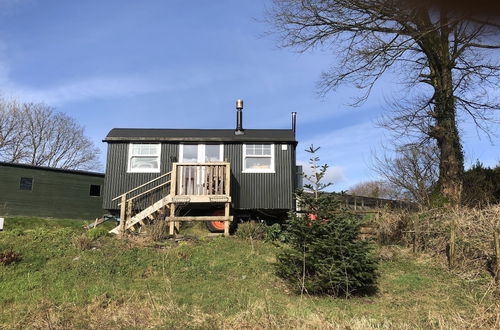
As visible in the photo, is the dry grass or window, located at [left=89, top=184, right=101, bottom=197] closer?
the dry grass

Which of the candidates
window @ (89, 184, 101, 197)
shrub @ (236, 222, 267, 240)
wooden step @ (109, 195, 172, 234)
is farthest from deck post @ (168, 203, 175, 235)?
window @ (89, 184, 101, 197)

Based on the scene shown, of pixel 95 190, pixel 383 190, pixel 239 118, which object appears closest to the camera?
pixel 239 118

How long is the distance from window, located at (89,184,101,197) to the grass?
964 centimetres

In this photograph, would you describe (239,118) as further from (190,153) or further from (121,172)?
(121,172)

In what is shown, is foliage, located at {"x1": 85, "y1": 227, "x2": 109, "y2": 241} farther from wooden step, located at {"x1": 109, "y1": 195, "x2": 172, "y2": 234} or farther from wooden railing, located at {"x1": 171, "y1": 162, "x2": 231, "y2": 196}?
wooden railing, located at {"x1": 171, "y1": 162, "x2": 231, "y2": 196}

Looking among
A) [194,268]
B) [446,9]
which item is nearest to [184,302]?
[194,268]

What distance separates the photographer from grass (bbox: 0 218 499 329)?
16.8ft

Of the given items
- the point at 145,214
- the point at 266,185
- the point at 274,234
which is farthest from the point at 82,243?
the point at 266,185

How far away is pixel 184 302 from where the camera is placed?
6320 mm

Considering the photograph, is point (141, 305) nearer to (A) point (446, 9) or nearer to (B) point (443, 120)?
(A) point (446, 9)

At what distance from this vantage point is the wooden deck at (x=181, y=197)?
12.3 meters

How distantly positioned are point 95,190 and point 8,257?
12212mm

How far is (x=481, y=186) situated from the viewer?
13.6m

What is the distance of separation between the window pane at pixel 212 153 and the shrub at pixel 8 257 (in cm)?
703
